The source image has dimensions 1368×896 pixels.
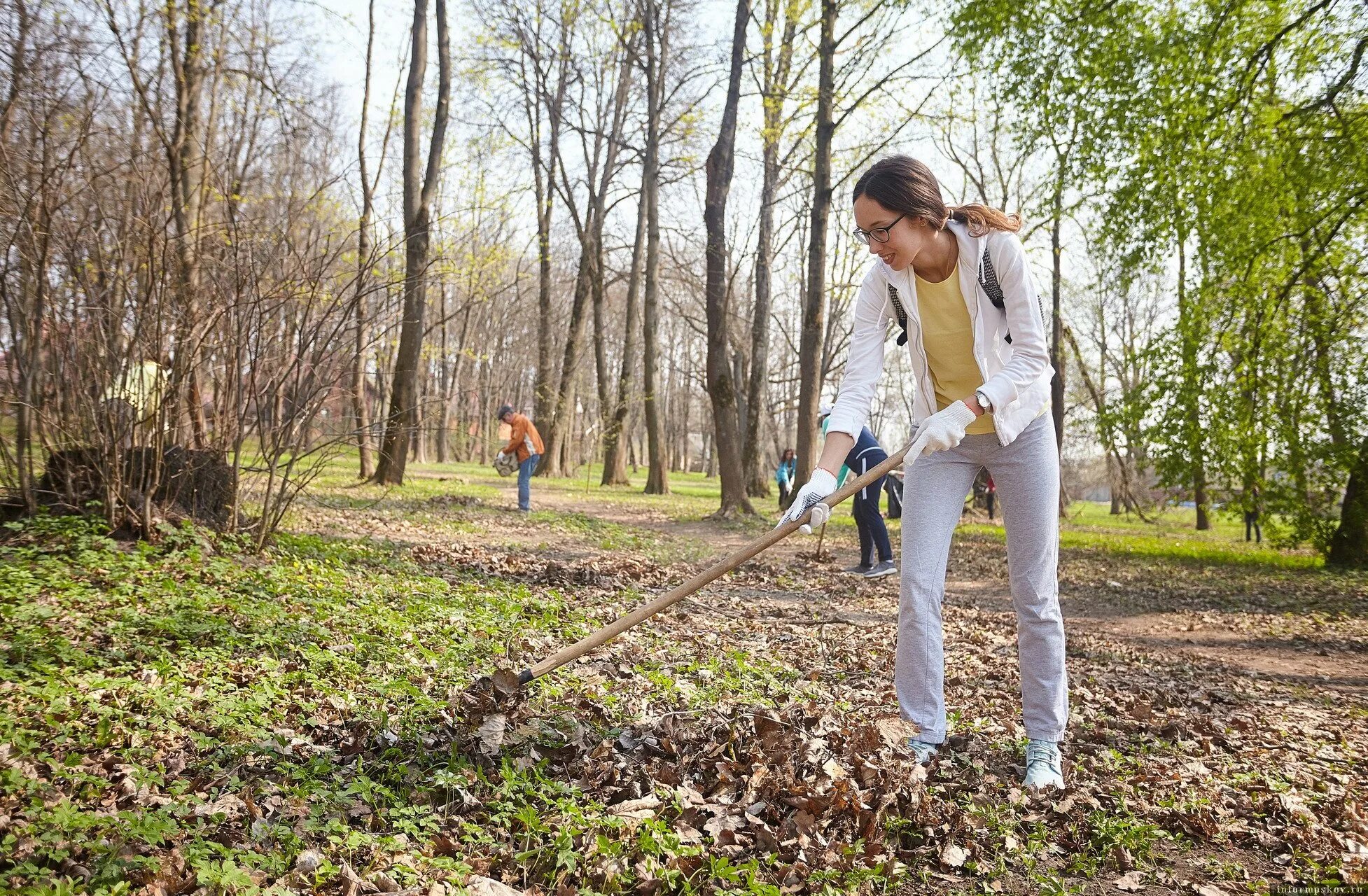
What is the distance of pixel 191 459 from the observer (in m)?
6.22

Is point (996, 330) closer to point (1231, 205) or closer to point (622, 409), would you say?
point (1231, 205)

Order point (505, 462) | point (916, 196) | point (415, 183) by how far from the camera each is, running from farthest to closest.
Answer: point (505, 462) < point (415, 183) < point (916, 196)

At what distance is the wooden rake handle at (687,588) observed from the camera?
10.3 ft

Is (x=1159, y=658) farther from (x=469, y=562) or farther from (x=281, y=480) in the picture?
(x=281, y=480)

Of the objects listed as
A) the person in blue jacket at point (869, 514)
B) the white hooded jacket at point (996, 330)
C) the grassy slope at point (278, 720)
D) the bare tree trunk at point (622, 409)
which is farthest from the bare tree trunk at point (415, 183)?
the white hooded jacket at point (996, 330)

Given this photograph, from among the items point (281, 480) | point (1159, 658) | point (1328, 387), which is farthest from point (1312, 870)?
point (1328, 387)

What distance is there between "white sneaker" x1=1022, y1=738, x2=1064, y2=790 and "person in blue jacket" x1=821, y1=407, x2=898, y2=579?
4465 mm

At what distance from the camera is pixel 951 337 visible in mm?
3311

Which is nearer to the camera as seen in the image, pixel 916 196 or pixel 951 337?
pixel 916 196

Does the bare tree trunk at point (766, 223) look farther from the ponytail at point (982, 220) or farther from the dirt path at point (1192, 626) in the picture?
the ponytail at point (982, 220)

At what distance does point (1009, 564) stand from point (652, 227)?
17.8 meters

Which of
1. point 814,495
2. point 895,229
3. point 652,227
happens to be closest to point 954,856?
point 814,495

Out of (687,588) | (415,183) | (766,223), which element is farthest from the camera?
(766,223)

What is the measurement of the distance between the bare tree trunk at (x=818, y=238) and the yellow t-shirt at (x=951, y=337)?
35.1 feet
